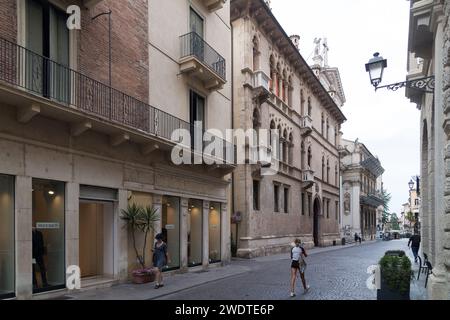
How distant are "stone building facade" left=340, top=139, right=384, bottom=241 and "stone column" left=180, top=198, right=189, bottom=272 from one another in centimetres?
3772

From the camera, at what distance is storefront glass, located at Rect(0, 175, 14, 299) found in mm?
9898

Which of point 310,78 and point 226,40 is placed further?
point 310,78

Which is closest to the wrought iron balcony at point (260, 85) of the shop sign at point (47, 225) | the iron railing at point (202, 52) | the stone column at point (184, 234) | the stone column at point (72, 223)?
the iron railing at point (202, 52)

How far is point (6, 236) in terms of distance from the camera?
10055 millimetres

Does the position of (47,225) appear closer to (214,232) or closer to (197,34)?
(214,232)

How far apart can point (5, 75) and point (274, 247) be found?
20.9m

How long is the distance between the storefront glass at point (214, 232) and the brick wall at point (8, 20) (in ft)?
39.0

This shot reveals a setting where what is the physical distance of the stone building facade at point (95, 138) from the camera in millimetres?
10211

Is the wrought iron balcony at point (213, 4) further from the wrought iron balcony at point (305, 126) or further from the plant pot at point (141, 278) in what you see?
the wrought iron balcony at point (305, 126)

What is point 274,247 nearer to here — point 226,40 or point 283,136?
point 283,136

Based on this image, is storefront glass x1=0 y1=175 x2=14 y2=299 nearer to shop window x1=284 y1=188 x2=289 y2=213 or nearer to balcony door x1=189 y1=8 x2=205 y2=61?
balcony door x1=189 y1=8 x2=205 y2=61

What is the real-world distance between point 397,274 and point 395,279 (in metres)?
0.14

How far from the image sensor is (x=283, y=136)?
100ft
